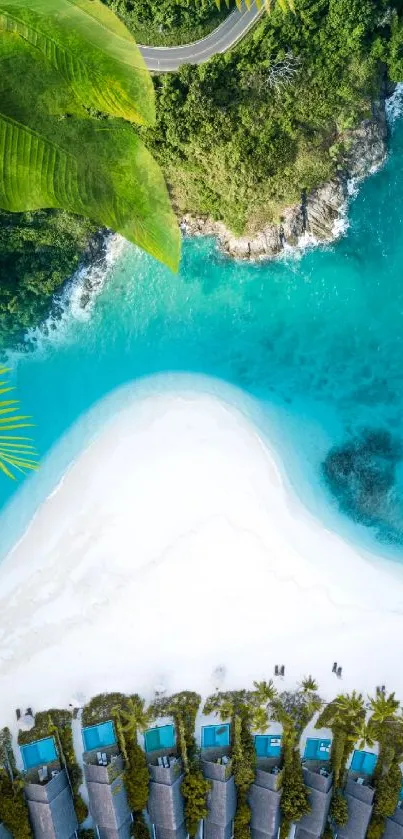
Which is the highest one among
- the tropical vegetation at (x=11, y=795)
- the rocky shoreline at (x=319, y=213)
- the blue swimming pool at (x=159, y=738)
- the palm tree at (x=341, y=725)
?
the rocky shoreline at (x=319, y=213)

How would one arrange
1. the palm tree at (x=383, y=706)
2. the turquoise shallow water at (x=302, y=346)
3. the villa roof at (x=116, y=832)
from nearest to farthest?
the palm tree at (x=383, y=706) → the villa roof at (x=116, y=832) → the turquoise shallow water at (x=302, y=346)

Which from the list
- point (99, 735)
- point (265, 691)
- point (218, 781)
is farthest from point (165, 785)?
point (265, 691)

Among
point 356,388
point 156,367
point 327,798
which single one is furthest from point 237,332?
→ point 327,798

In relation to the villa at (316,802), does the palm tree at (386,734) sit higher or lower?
higher

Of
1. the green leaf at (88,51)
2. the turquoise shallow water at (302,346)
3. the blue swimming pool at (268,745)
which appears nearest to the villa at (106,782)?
the blue swimming pool at (268,745)

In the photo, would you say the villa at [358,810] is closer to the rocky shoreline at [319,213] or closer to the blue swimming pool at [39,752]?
the blue swimming pool at [39,752]

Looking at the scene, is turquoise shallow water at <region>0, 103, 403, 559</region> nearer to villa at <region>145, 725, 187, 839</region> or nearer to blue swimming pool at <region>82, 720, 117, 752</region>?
blue swimming pool at <region>82, 720, 117, 752</region>

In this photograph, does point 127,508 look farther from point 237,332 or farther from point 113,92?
point 113,92

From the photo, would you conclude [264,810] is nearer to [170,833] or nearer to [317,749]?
[317,749]
